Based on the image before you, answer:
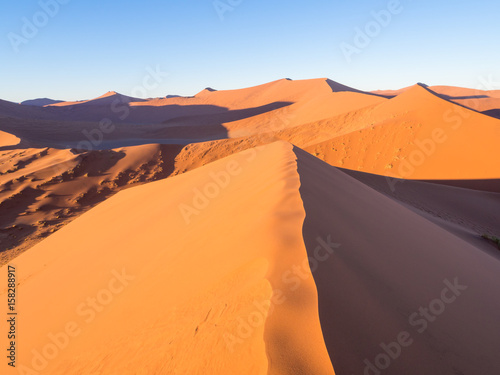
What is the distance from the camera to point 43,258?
19.4 feet

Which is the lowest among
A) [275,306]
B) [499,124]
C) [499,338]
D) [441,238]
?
[499,124]

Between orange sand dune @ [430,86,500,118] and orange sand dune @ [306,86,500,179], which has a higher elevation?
orange sand dune @ [306,86,500,179]

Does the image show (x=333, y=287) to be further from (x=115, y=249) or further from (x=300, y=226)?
(x=115, y=249)

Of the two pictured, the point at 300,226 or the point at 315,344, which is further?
the point at 300,226

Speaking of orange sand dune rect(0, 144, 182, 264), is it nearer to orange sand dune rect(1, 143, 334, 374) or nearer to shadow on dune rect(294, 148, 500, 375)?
orange sand dune rect(1, 143, 334, 374)

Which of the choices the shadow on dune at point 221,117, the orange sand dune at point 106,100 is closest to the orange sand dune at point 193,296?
the shadow on dune at point 221,117

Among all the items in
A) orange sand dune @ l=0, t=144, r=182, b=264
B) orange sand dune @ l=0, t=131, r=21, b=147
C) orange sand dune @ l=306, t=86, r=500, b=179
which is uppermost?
orange sand dune @ l=0, t=131, r=21, b=147

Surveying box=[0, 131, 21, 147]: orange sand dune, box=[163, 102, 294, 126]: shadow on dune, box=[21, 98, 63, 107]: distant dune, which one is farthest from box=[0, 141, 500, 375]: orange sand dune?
box=[21, 98, 63, 107]: distant dune

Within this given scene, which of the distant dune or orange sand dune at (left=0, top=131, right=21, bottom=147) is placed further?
the distant dune

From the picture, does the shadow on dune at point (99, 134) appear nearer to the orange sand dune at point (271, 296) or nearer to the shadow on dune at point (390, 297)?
the orange sand dune at point (271, 296)

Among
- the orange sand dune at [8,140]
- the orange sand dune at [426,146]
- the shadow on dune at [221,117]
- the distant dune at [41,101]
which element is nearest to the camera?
the orange sand dune at [426,146]

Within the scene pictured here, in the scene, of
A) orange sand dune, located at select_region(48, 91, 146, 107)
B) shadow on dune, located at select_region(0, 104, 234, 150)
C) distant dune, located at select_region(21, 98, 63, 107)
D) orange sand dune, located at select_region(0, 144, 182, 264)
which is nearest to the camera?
orange sand dune, located at select_region(0, 144, 182, 264)

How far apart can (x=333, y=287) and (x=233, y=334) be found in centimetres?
79

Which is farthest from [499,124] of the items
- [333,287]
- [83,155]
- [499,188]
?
[83,155]
